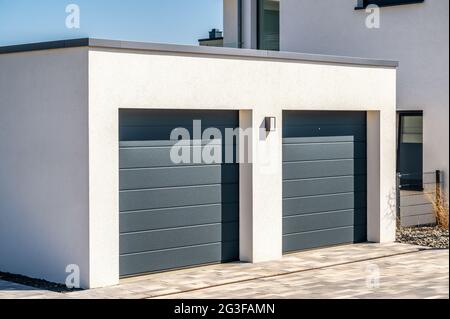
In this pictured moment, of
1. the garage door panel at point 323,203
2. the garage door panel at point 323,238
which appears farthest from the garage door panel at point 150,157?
the garage door panel at point 323,238

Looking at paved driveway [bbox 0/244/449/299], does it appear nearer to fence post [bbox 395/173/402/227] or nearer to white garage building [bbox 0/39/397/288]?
white garage building [bbox 0/39/397/288]

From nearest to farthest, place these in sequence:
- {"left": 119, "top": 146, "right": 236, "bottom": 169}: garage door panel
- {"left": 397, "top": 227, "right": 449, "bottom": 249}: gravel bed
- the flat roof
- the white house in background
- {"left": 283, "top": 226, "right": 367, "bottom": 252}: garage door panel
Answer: the flat roof, {"left": 119, "top": 146, "right": 236, "bottom": 169}: garage door panel, {"left": 283, "top": 226, "right": 367, "bottom": 252}: garage door panel, {"left": 397, "top": 227, "right": 449, "bottom": 249}: gravel bed, the white house in background

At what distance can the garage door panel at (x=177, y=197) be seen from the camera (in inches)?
434

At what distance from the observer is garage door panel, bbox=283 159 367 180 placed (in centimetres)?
1296

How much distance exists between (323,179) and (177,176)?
2869 millimetres

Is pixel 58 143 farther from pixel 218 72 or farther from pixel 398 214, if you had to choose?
pixel 398 214

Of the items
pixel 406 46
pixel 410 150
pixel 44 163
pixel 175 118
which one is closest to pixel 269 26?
pixel 406 46

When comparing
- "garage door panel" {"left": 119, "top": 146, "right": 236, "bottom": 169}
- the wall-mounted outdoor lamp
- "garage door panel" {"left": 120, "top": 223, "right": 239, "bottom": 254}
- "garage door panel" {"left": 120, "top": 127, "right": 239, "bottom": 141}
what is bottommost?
"garage door panel" {"left": 120, "top": 223, "right": 239, "bottom": 254}

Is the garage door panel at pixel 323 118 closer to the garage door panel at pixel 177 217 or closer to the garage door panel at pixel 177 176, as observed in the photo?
the garage door panel at pixel 177 176

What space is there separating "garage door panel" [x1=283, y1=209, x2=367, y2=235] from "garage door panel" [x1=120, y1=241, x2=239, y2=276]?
1041mm

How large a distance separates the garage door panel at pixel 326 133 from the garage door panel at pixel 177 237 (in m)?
1.69

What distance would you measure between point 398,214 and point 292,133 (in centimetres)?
348

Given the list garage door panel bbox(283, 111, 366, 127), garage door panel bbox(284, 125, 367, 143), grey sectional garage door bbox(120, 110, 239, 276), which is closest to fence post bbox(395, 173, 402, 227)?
garage door panel bbox(284, 125, 367, 143)

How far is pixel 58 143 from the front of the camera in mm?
10609
